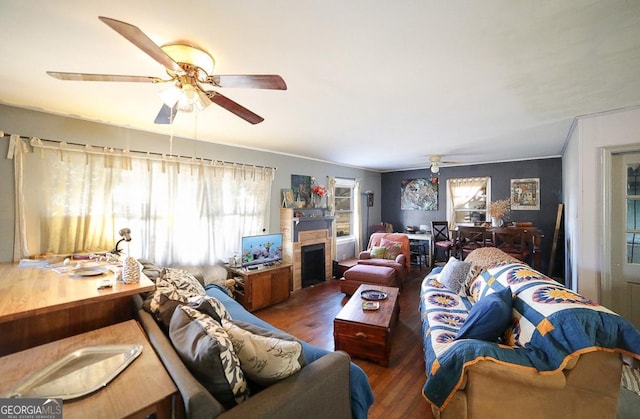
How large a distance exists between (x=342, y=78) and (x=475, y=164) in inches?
200

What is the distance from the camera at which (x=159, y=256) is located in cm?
318

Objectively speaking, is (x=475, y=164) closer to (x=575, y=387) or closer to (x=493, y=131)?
(x=493, y=131)

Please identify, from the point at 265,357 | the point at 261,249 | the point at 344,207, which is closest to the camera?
the point at 265,357

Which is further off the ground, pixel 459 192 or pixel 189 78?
pixel 189 78

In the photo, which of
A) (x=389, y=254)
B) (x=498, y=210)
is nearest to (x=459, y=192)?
(x=498, y=210)

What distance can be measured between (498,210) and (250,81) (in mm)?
5389

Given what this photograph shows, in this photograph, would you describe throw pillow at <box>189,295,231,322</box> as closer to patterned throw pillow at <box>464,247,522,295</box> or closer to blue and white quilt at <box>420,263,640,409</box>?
blue and white quilt at <box>420,263,640,409</box>

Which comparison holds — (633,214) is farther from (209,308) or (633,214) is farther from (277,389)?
(209,308)

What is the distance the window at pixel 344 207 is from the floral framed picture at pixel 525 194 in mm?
3343

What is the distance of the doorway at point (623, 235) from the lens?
7.69 ft

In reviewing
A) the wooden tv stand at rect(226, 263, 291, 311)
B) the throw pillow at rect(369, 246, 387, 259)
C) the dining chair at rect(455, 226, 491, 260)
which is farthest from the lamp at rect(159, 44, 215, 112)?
the dining chair at rect(455, 226, 491, 260)

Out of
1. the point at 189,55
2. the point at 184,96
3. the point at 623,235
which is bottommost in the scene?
the point at 623,235

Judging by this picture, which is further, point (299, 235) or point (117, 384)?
point (299, 235)

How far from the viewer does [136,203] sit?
2980 millimetres
